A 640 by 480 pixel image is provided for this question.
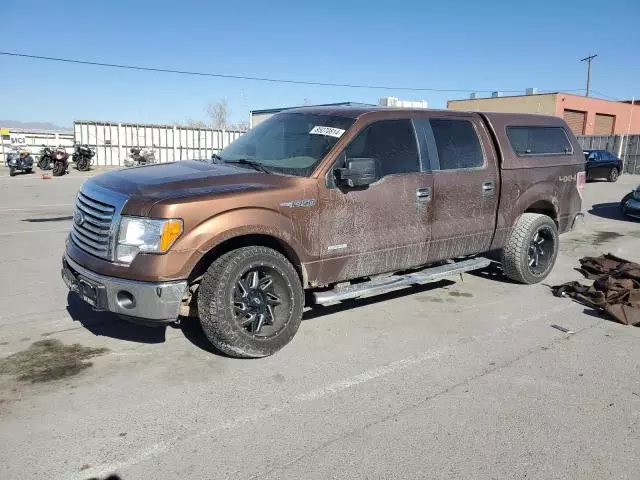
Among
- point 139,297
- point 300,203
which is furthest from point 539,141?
point 139,297

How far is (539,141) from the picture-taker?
21.7 feet

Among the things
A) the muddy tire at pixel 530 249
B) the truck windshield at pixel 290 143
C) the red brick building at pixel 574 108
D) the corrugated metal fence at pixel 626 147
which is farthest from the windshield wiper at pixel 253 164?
the red brick building at pixel 574 108

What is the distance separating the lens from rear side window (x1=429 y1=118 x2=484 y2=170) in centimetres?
545

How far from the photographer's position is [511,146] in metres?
6.15

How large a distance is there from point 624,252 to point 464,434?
7084mm

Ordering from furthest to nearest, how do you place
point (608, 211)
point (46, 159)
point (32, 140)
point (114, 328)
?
1. point (32, 140)
2. point (46, 159)
3. point (608, 211)
4. point (114, 328)

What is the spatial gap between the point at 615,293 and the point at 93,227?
5.12 m

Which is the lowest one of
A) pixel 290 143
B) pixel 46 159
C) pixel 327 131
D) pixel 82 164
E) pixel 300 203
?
pixel 82 164

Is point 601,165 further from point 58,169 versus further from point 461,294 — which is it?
point 58,169

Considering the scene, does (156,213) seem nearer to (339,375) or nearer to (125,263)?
(125,263)

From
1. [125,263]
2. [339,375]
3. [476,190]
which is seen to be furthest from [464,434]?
[476,190]

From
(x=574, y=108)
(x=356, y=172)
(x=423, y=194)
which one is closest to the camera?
(x=356, y=172)

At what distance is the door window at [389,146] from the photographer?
4.81 metres

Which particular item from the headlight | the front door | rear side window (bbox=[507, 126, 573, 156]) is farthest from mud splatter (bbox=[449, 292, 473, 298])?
the headlight
